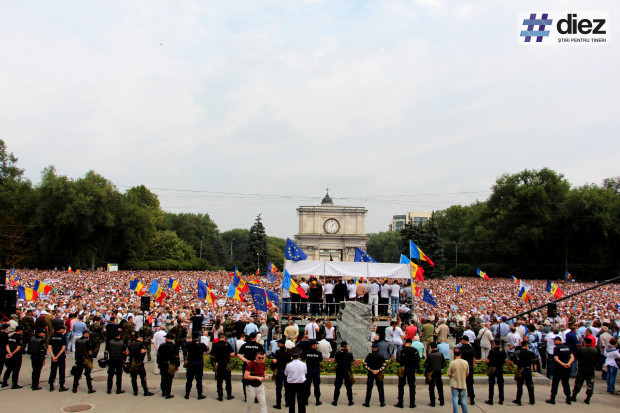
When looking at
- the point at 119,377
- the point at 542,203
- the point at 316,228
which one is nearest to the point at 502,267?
the point at 542,203

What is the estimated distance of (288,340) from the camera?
39.0 ft

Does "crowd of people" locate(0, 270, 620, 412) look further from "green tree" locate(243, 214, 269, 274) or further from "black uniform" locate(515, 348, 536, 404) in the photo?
"green tree" locate(243, 214, 269, 274)

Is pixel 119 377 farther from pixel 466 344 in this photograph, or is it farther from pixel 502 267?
pixel 502 267

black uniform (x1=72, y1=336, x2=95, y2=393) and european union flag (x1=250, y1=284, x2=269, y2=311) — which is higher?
european union flag (x1=250, y1=284, x2=269, y2=311)

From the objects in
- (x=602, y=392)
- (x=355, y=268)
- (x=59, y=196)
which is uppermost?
(x=59, y=196)

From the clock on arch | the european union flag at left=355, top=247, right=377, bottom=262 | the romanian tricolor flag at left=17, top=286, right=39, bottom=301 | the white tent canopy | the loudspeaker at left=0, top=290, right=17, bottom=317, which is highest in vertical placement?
the clock on arch

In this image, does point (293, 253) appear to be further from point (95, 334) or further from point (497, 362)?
point (497, 362)

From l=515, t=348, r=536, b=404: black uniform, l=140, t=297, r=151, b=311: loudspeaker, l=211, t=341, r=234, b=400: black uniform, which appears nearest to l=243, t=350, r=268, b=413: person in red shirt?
l=211, t=341, r=234, b=400: black uniform

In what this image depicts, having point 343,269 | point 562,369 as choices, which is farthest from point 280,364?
point 343,269

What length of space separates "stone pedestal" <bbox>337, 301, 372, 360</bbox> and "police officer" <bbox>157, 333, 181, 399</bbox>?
4.94 m

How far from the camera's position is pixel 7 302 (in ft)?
42.7

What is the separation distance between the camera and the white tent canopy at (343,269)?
17438 millimetres

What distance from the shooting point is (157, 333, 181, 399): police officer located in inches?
429

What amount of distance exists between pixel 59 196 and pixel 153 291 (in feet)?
122
